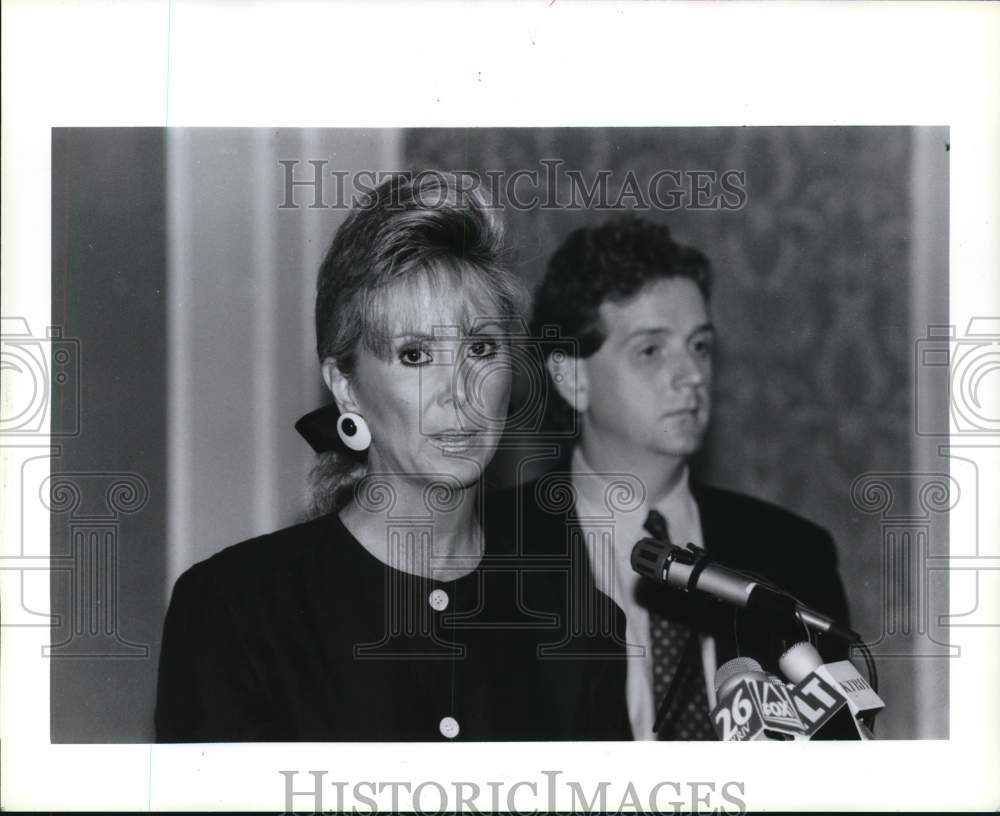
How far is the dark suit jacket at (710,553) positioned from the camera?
2852 millimetres

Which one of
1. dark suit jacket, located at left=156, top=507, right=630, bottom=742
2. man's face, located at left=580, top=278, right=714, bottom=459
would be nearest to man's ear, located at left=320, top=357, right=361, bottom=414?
dark suit jacket, located at left=156, top=507, right=630, bottom=742

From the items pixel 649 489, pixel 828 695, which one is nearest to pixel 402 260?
pixel 649 489

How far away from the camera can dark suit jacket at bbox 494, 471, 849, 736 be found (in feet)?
9.36

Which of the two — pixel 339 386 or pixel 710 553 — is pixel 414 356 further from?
pixel 710 553

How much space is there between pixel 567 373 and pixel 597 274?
0.25 metres

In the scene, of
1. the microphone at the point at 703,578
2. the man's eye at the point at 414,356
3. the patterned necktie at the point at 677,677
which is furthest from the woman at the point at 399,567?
the microphone at the point at 703,578

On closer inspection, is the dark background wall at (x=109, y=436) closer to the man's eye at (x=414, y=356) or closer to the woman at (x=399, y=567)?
the woman at (x=399, y=567)

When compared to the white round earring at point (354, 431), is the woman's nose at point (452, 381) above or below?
above

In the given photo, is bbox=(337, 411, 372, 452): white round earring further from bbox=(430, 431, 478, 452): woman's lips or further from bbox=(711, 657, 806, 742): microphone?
bbox=(711, 657, 806, 742): microphone

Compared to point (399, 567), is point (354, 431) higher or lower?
higher

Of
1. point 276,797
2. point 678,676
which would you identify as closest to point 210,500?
point 276,797

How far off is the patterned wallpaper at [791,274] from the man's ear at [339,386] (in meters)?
0.40

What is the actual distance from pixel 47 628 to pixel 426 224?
1.36 metres

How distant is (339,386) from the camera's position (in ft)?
9.25
